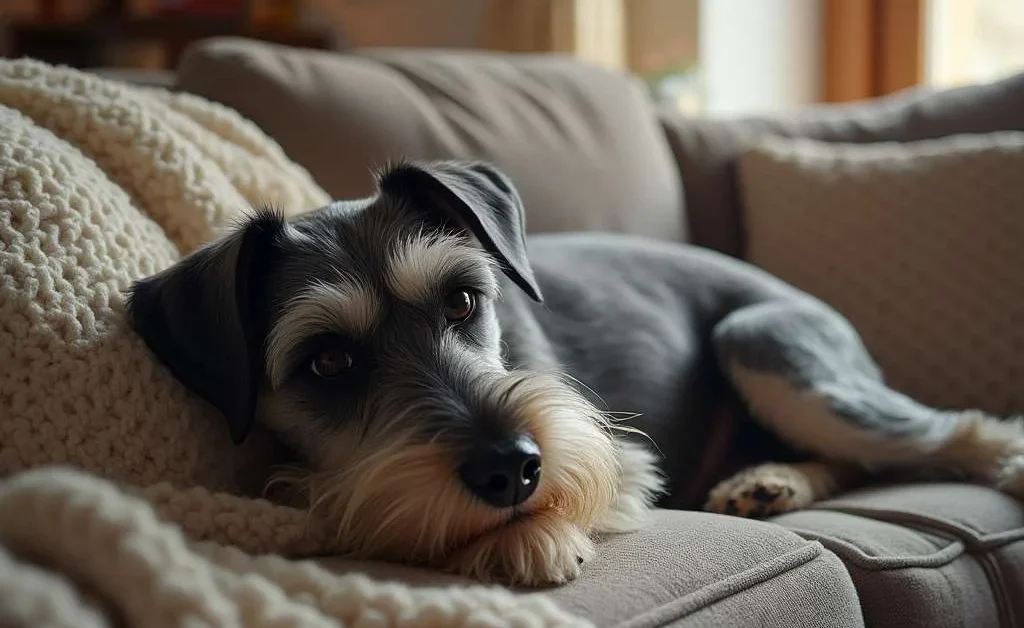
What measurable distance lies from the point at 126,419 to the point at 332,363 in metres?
0.32

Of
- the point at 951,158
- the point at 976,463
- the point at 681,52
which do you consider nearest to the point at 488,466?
the point at 976,463

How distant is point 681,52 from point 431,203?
3536 mm

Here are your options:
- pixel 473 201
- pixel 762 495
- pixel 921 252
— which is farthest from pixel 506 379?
pixel 921 252

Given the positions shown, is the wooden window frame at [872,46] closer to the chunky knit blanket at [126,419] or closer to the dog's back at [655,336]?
the dog's back at [655,336]

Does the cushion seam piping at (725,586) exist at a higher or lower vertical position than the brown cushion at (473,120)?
lower

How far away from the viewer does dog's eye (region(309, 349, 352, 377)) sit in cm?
160

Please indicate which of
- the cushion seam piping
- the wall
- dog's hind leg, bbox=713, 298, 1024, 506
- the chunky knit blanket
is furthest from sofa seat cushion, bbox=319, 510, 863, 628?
the wall

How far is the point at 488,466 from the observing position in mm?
1321

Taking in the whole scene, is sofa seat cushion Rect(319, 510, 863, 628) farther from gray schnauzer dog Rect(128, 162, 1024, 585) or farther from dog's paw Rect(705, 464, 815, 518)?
dog's paw Rect(705, 464, 815, 518)

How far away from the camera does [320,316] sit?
5.08 ft

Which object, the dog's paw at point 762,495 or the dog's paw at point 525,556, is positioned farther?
the dog's paw at point 762,495

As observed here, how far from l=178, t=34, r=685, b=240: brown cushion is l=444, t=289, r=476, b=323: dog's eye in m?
0.80

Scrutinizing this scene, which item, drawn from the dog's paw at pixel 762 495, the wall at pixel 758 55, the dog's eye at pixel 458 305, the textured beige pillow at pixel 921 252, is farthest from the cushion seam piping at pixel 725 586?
the wall at pixel 758 55

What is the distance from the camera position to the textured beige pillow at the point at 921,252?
2.58 meters
